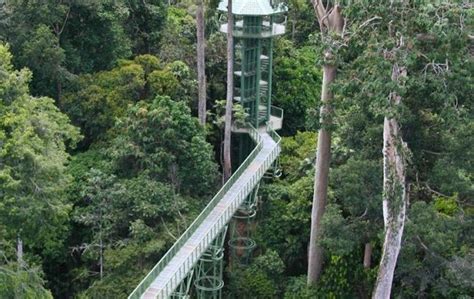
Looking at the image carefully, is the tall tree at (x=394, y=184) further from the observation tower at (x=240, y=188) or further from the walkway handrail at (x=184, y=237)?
the walkway handrail at (x=184, y=237)

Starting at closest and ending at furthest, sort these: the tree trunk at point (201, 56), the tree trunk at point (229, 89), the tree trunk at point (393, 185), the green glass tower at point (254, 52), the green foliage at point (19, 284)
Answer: the tree trunk at point (393, 185) < the green foliage at point (19, 284) < the tree trunk at point (201, 56) < the tree trunk at point (229, 89) < the green glass tower at point (254, 52)

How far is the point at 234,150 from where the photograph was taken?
3559 cm

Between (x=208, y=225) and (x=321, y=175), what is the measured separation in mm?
4465

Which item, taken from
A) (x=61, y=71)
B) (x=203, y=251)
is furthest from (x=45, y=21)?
(x=203, y=251)

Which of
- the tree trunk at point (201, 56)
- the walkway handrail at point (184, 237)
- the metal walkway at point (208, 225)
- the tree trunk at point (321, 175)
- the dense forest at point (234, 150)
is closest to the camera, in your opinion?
the dense forest at point (234, 150)

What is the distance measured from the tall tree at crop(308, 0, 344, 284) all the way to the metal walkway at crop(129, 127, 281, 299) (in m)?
3.44

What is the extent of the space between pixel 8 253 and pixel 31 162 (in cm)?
402

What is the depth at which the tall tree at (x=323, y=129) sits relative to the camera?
923 inches

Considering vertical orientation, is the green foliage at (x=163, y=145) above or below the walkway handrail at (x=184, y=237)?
above

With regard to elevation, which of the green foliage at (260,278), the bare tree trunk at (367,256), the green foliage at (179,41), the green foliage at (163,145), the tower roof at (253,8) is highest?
the tower roof at (253,8)

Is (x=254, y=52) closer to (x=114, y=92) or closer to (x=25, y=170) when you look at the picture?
(x=114, y=92)

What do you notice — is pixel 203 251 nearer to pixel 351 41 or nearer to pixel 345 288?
pixel 345 288

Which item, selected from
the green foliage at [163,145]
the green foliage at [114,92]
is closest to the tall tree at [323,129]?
the green foliage at [163,145]

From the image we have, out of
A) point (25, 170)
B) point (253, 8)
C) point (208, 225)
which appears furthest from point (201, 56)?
point (25, 170)
